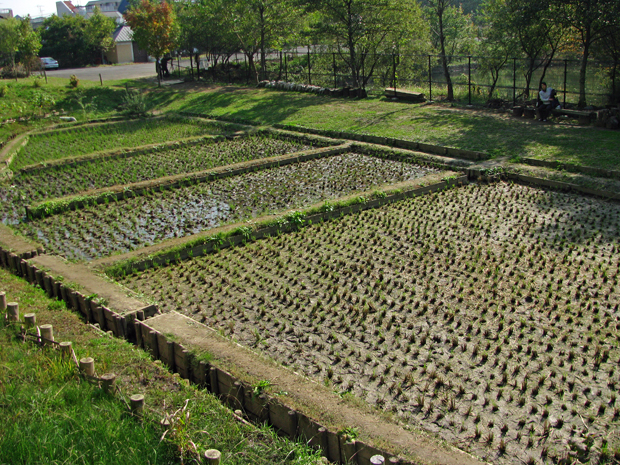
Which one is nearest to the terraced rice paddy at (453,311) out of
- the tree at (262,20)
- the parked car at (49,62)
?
the tree at (262,20)

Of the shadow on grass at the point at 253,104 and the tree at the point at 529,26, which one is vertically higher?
the tree at the point at 529,26

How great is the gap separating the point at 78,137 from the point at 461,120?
1317 cm

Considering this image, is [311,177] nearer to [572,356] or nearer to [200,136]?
[200,136]

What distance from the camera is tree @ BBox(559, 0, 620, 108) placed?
1742 cm

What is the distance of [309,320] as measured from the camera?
736cm

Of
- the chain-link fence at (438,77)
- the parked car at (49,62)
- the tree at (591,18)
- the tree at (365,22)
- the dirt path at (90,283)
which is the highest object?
the parked car at (49,62)

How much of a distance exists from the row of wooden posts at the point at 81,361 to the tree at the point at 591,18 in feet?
57.2

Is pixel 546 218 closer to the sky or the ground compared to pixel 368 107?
closer to the ground

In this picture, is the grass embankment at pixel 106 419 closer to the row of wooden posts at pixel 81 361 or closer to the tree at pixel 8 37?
the row of wooden posts at pixel 81 361

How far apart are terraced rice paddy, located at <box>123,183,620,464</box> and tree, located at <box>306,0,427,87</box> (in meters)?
16.0

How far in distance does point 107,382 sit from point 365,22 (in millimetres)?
23118

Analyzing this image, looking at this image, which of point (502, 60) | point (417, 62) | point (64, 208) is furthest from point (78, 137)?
point (417, 62)

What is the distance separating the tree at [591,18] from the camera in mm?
17422

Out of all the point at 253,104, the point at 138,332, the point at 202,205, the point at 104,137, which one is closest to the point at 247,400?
the point at 138,332
